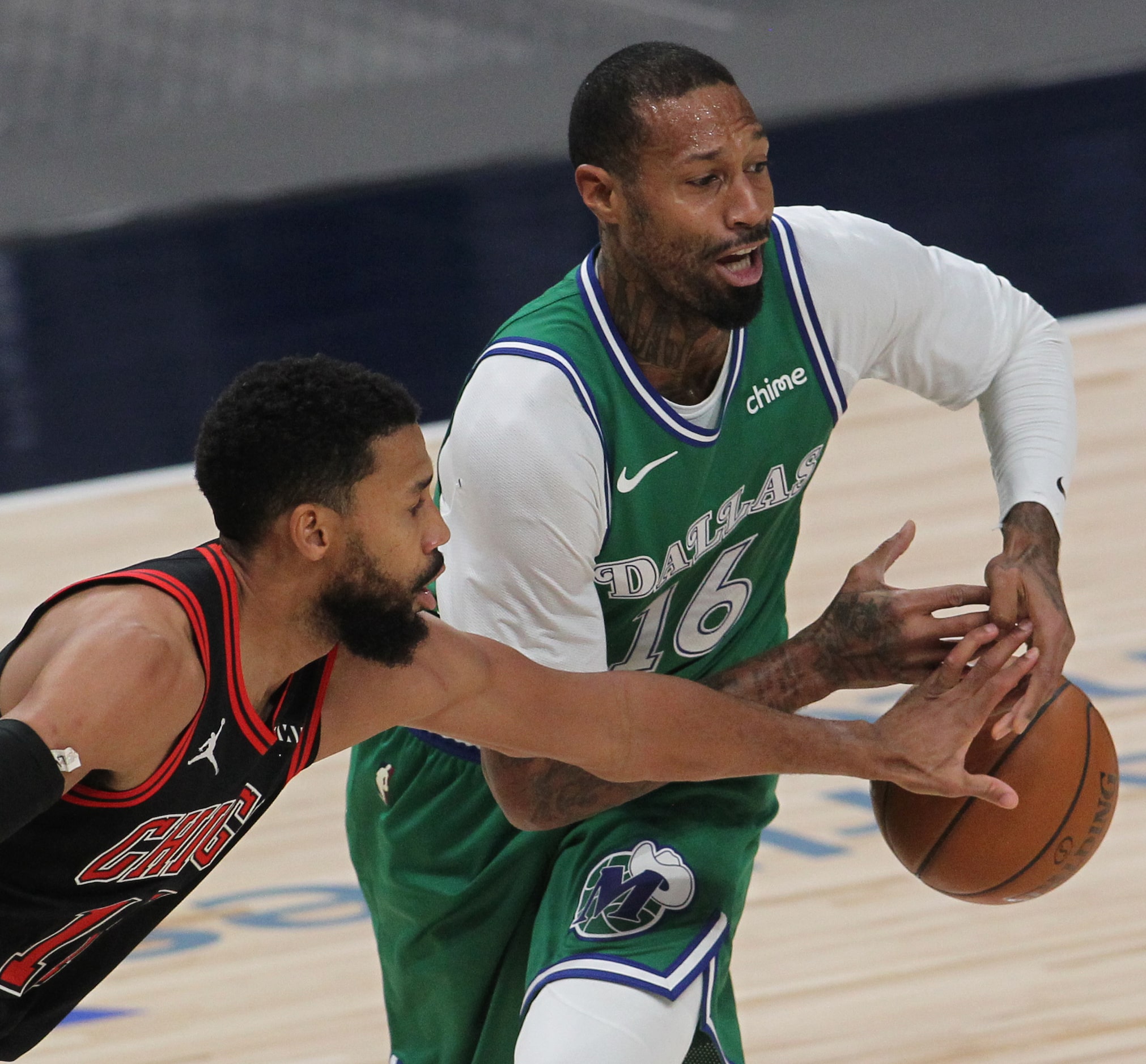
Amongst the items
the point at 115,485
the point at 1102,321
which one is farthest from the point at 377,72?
the point at 1102,321

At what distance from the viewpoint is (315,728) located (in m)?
2.73

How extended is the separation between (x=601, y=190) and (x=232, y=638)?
980 mm

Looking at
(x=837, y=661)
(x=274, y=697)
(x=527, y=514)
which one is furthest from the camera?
(x=837, y=661)

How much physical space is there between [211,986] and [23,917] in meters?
1.87

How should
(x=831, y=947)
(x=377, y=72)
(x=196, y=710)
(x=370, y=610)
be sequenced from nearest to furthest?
(x=196, y=710)
(x=370, y=610)
(x=831, y=947)
(x=377, y=72)

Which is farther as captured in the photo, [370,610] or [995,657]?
[995,657]

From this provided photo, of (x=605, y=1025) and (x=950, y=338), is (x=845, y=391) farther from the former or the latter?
(x=605, y=1025)

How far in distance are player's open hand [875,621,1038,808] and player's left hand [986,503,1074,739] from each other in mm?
45

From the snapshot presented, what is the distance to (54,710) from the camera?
2127 millimetres

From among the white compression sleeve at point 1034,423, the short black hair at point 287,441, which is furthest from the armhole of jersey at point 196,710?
the white compression sleeve at point 1034,423

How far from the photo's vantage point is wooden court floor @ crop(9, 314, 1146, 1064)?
3920 mm

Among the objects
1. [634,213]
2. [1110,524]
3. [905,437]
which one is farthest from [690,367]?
[905,437]

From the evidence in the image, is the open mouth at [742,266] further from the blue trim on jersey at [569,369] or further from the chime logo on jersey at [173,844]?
the chime logo on jersey at [173,844]

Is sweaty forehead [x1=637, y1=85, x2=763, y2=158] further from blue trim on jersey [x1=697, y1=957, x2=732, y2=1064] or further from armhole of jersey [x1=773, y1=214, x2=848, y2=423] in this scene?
blue trim on jersey [x1=697, y1=957, x2=732, y2=1064]
